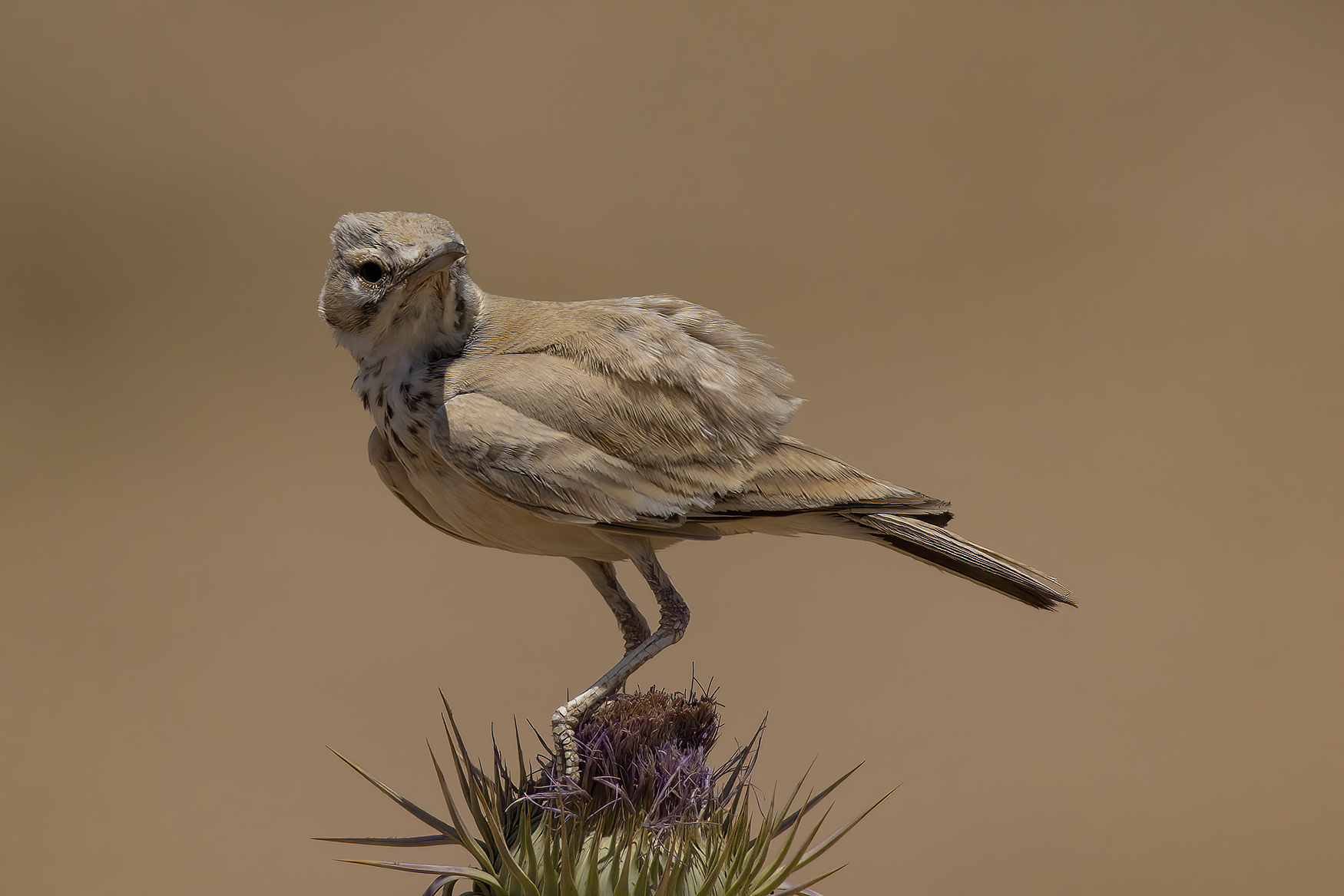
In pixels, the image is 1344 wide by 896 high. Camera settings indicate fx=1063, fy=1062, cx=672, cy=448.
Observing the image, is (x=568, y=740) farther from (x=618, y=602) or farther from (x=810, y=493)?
(x=810, y=493)

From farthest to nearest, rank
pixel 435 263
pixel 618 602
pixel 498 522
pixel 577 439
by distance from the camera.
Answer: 1. pixel 618 602
2. pixel 498 522
3. pixel 577 439
4. pixel 435 263

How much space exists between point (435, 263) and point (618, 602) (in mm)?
1207

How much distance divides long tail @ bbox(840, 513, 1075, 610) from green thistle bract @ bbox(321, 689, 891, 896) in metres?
0.71

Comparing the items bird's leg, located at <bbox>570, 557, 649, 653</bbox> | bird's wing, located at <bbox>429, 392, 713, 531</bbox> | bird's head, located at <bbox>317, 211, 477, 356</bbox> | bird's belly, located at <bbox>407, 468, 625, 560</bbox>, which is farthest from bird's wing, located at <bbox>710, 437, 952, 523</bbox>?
bird's head, located at <bbox>317, 211, 477, 356</bbox>

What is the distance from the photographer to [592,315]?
324 centimetres

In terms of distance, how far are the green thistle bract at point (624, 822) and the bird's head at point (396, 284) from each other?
1064mm

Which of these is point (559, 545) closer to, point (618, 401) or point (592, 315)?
point (618, 401)

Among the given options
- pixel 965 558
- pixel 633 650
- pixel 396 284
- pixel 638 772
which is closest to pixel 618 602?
pixel 633 650

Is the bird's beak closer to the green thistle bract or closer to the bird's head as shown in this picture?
the bird's head

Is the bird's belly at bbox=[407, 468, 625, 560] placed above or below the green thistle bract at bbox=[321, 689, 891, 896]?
above

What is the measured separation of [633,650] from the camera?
2930 mm

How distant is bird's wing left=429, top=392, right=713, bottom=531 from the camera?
2.77m

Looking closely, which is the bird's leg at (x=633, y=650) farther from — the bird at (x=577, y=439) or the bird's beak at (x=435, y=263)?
the bird's beak at (x=435, y=263)

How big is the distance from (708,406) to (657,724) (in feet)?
2.97
